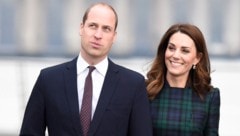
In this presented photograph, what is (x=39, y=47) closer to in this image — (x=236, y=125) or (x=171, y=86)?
(x=236, y=125)

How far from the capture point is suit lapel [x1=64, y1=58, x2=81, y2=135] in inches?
130

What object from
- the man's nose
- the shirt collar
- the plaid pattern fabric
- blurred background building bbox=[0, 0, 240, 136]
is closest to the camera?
the man's nose

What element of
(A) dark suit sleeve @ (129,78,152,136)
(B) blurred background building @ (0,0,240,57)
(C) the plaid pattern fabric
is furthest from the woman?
(B) blurred background building @ (0,0,240,57)

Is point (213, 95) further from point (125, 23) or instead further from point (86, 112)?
point (125, 23)

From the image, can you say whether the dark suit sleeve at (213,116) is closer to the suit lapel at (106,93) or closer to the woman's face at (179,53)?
the woman's face at (179,53)

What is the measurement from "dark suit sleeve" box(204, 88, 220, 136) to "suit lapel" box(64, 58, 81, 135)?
2.35 feet

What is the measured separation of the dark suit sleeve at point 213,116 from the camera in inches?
144

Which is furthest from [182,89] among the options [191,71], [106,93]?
[106,93]

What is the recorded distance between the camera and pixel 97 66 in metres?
3.37

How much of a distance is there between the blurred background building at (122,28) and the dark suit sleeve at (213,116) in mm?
7310

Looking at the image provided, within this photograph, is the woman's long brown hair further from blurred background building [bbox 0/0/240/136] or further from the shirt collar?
blurred background building [bbox 0/0/240/136]

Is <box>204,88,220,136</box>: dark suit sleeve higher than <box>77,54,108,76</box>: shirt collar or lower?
lower

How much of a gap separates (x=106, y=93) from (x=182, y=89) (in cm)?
58

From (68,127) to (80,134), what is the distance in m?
0.06
